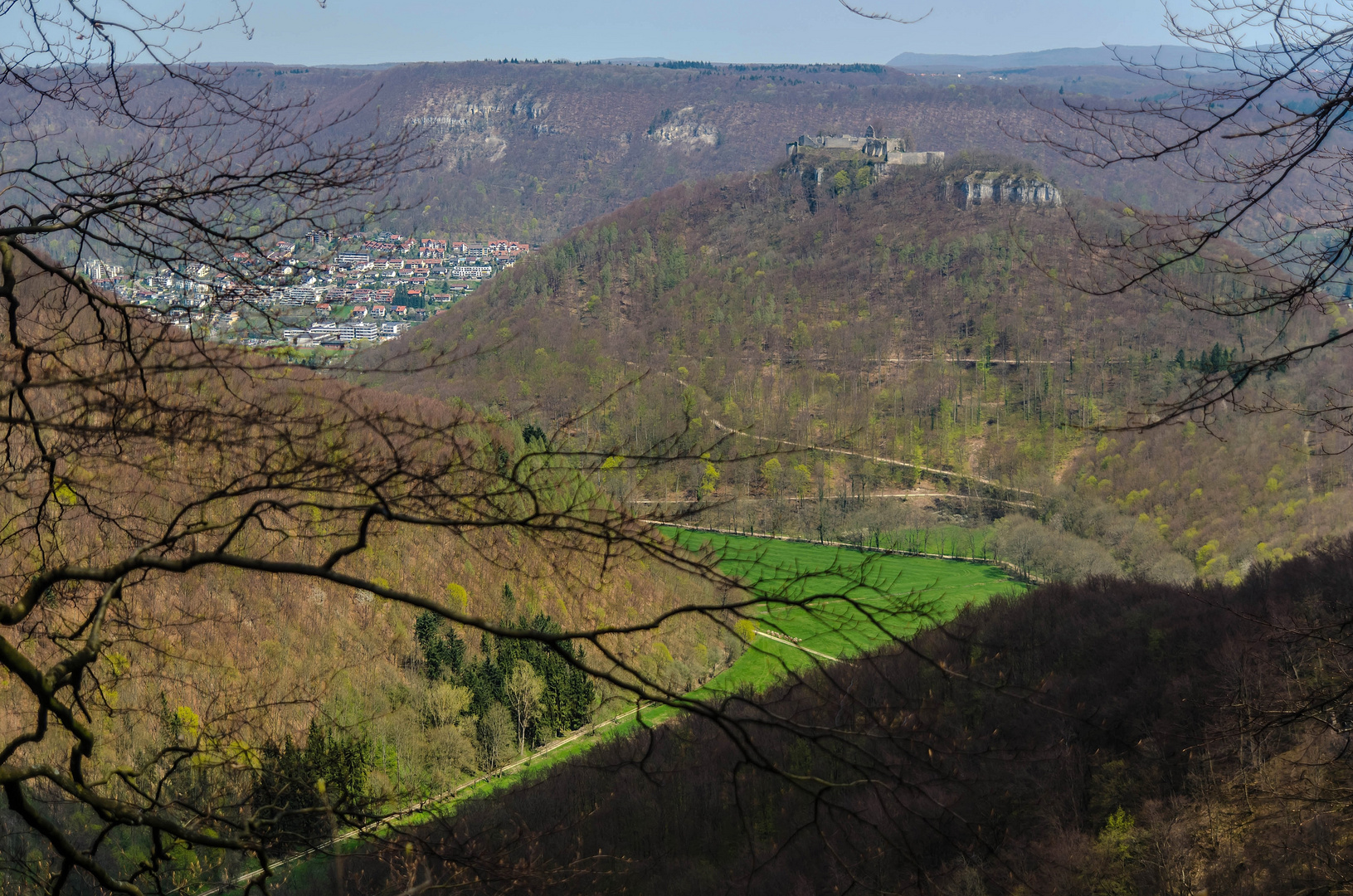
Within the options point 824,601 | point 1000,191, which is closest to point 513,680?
point 824,601

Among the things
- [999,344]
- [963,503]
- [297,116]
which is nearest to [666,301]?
[999,344]

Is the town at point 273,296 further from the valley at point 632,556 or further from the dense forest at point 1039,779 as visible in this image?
the dense forest at point 1039,779

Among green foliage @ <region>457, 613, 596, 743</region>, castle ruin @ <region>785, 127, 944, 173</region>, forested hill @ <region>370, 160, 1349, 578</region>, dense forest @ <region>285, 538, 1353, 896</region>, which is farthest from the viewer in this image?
castle ruin @ <region>785, 127, 944, 173</region>

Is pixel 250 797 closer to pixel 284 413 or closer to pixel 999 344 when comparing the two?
pixel 284 413

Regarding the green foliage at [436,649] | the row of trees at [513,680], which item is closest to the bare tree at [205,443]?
the row of trees at [513,680]

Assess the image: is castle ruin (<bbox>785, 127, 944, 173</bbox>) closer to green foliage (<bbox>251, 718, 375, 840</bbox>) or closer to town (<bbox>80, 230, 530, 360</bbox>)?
town (<bbox>80, 230, 530, 360</bbox>)

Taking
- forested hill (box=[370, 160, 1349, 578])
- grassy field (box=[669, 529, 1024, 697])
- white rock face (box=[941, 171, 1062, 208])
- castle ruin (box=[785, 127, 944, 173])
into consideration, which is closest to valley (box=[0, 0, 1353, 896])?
grassy field (box=[669, 529, 1024, 697])
